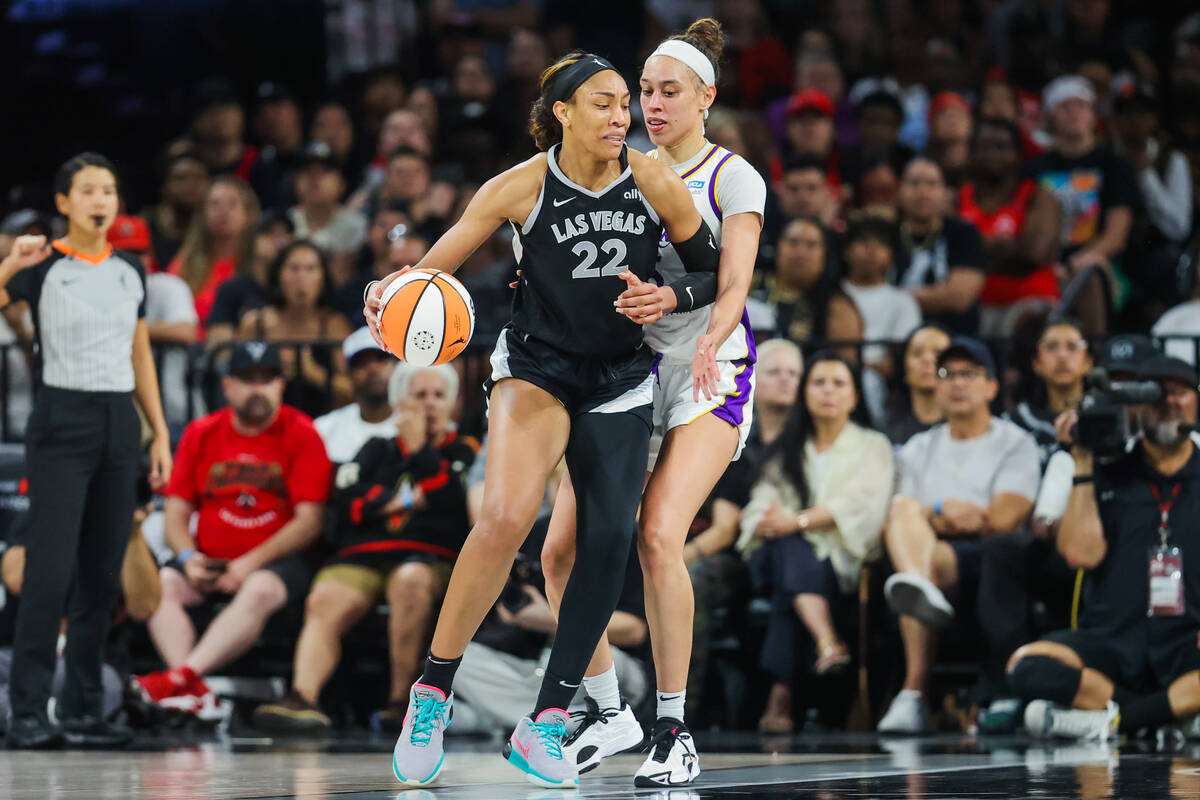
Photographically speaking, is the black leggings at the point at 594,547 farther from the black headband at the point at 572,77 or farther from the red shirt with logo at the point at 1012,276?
the red shirt with logo at the point at 1012,276

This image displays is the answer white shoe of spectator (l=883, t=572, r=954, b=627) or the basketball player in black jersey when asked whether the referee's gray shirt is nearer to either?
the basketball player in black jersey

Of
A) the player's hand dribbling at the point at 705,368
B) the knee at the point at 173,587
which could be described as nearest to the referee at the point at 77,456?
the knee at the point at 173,587

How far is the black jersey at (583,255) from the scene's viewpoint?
4.96 meters

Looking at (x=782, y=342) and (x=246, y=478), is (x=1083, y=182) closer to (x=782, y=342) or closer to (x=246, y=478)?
(x=782, y=342)

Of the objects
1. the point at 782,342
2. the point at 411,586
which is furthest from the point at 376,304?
the point at 782,342

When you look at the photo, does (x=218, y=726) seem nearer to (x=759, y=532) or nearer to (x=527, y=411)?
(x=759, y=532)

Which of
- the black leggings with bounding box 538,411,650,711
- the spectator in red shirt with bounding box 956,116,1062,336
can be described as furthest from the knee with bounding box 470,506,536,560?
the spectator in red shirt with bounding box 956,116,1062,336

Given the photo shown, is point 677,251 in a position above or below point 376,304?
above

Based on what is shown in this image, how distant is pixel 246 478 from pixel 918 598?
3.32 m

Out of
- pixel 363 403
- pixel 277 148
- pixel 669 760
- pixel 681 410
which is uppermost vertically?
pixel 277 148

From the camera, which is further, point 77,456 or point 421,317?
point 77,456

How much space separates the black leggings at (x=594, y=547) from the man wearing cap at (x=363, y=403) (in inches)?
155

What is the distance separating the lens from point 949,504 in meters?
7.91

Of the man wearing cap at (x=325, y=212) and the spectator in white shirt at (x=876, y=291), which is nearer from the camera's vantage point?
the spectator in white shirt at (x=876, y=291)
